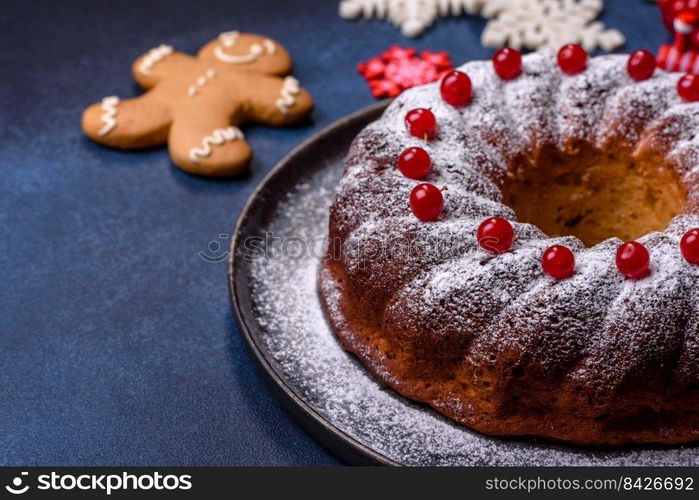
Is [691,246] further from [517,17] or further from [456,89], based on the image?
[517,17]

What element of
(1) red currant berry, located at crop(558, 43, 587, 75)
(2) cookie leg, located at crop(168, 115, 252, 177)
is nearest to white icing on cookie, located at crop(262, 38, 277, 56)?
(2) cookie leg, located at crop(168, 115, 252, 177)

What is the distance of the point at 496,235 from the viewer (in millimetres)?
2178

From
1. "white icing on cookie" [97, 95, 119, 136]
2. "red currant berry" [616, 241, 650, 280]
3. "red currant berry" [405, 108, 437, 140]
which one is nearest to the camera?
"red currant berry" [616, 241, 650, 280]

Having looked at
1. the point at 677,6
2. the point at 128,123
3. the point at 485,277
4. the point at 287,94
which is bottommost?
the point at 128,123

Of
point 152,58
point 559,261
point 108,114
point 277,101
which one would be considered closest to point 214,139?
point 277,101

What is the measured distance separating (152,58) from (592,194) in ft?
5.67

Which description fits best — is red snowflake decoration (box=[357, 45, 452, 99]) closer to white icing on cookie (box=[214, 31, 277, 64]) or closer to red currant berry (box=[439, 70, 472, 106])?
white icing on cookie (box=[214, 31, 277, 64])

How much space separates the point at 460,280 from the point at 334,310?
1.54 ft

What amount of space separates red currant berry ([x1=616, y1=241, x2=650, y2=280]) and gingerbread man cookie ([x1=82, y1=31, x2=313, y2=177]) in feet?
4.74

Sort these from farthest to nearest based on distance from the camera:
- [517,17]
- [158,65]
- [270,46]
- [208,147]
→ [517,17]
[270,46]
[158,65]
[208,147]

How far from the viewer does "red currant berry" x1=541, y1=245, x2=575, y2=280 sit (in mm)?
2105

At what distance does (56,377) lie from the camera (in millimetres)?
2537

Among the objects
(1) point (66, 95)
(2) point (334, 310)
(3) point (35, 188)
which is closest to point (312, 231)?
(2) point (334, 310)
